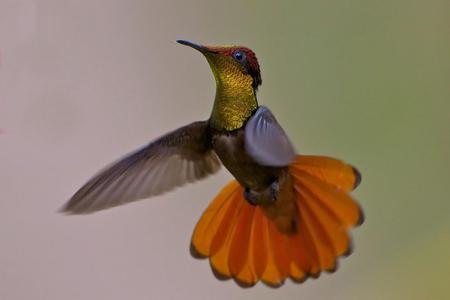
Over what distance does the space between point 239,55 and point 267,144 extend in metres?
0.16

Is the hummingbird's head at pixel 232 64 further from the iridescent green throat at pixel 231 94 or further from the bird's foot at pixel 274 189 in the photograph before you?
the bird's foot at pixel 274 189

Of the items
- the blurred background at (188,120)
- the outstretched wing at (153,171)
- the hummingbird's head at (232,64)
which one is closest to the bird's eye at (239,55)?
the hummingbird's head at (232,64)

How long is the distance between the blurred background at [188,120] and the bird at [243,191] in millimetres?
248

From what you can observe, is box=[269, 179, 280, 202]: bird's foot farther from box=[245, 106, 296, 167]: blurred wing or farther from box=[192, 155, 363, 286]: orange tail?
box=[245, 106, 296, 167]: blurred wing

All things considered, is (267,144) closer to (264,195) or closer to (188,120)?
(264,195)

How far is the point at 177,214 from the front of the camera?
1.06 meters

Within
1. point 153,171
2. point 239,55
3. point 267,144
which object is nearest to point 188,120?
point 153,171

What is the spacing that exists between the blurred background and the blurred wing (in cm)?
43

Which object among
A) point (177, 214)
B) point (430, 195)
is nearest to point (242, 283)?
point (177, 214)

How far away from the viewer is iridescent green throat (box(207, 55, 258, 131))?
Answer: 681 mm

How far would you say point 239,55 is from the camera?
0.68 meters

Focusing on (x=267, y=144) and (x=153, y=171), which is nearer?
(x=267, y=144)

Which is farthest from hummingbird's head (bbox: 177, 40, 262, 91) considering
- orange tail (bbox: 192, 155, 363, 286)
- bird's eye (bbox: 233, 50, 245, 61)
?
orange tail (bbox: 192, 155, 363, 286)

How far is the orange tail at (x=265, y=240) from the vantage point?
0.74 meters
